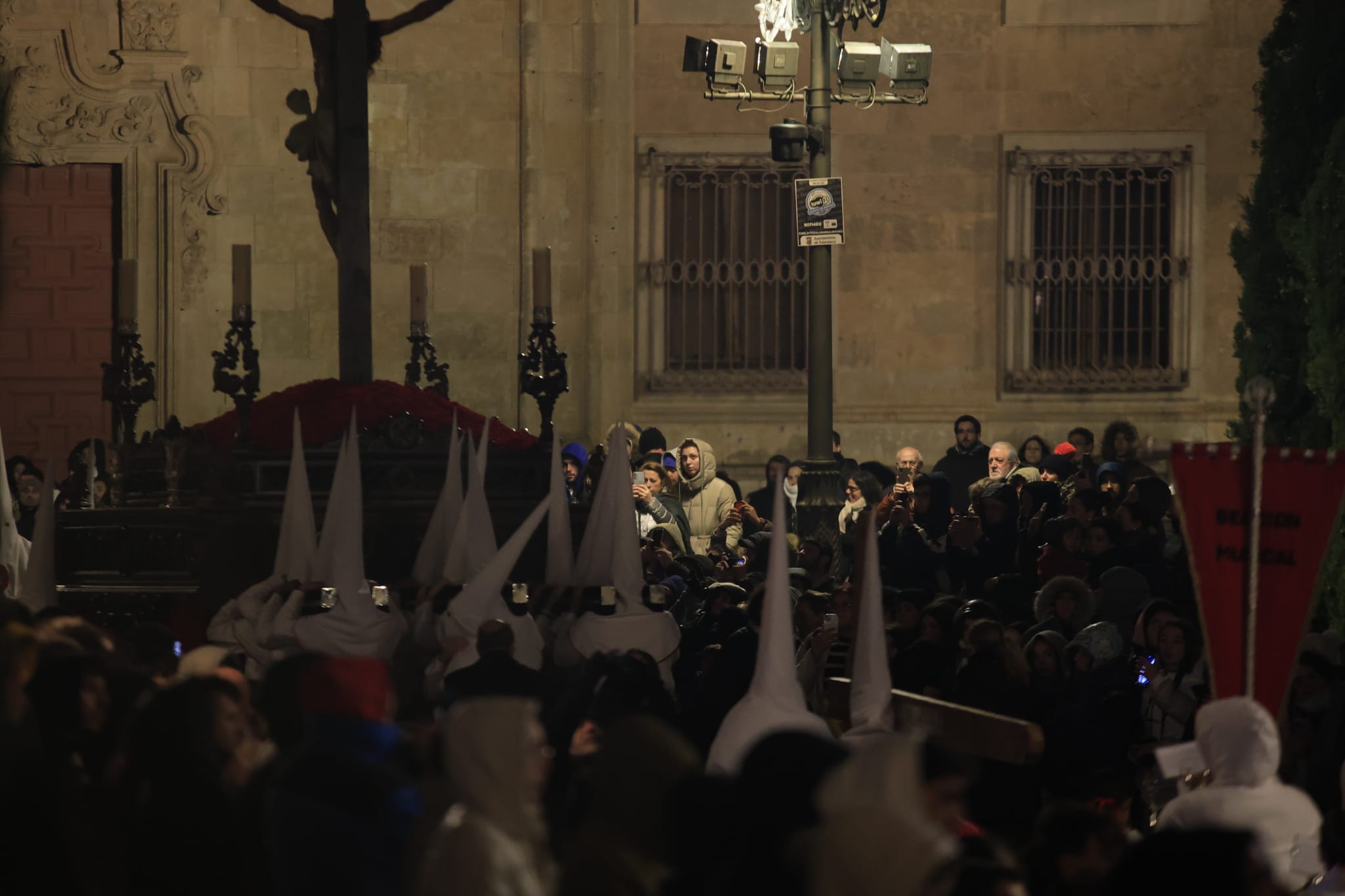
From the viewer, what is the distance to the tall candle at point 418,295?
12711mm

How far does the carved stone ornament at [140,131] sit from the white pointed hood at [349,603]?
35.0 feet

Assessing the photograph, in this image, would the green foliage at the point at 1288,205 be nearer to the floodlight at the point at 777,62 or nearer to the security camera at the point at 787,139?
the security camera at the point at 787,139

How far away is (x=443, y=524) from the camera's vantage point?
34.3 ft

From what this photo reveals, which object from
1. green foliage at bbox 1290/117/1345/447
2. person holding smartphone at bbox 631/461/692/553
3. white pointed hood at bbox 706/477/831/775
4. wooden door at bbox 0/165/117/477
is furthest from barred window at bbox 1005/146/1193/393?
white pointed hood at bbox 706/477/831/775

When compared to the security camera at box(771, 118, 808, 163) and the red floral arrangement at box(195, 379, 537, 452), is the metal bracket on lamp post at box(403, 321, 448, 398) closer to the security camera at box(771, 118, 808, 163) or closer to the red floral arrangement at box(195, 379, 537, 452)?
the red floral arrangement at box(195, 379, 537, 452)

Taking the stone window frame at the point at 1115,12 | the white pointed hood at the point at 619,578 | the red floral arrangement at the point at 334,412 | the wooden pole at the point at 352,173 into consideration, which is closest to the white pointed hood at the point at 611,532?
the white pointed hood at the point at 619,578

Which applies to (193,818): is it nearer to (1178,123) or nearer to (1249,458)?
(1249,458)

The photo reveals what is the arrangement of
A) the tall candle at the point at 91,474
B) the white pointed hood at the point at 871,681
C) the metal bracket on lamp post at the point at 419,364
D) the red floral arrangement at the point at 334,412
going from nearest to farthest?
the white pointed hood at the point at 871,681 → the red floral arrangement at the point at 334,412 → the metal bracket on lamp post at the point at 419,364 → the tall candle at the point at 91,474

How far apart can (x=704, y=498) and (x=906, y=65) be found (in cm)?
360

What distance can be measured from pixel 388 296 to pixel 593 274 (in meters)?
1.89

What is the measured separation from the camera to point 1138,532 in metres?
11.5

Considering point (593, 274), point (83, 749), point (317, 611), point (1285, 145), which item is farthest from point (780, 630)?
point (593, 274)

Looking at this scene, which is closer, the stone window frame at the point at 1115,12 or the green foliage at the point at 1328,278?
the green foliage at the point at 1328,278

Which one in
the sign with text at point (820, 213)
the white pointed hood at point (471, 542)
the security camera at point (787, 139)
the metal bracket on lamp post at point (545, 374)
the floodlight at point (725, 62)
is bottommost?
the white pointed hood at point (471, 542)
